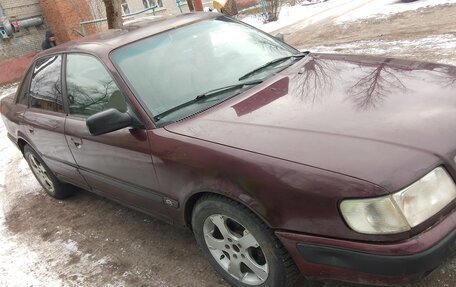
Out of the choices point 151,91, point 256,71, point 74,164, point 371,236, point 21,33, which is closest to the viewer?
point 371,236

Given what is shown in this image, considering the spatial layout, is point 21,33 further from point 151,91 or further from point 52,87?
point 151,91

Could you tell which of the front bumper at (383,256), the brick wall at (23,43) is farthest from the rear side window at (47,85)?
the brick wall at (23,43)

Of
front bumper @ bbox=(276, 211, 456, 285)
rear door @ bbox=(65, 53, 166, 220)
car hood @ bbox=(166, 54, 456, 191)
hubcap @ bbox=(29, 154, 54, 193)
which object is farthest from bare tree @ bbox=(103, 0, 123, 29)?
front bumper @ bbox=(276, 211, 456, 285)

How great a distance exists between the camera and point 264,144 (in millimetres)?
2264

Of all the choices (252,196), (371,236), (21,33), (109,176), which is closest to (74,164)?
(109,176)

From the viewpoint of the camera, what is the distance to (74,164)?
3.81 meters

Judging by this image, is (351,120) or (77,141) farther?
(77,141)

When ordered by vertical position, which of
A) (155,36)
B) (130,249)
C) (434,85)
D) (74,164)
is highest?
(155,36)

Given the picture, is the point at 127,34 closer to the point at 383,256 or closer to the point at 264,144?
the point at 264,144

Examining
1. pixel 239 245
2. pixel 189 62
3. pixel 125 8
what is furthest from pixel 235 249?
pixel 125 8

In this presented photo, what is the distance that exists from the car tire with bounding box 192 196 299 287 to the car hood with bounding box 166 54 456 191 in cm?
38

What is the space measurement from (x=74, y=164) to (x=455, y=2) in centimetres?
977

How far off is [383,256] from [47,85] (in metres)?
3.33

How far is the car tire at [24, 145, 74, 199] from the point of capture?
4594 millimetres
